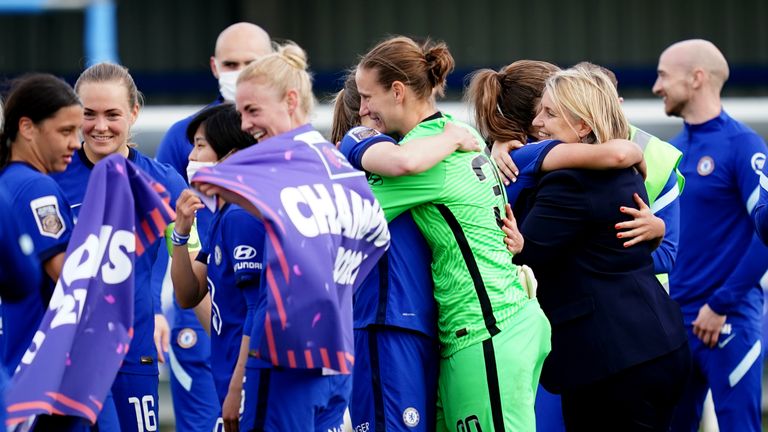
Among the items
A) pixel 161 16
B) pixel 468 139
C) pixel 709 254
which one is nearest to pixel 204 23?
pixel 161 16

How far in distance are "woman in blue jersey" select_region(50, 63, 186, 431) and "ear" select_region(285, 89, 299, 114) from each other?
103 cm

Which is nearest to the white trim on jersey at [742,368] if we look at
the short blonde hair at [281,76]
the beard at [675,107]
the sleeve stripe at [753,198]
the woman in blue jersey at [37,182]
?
the sleeve stripe at [753,198]

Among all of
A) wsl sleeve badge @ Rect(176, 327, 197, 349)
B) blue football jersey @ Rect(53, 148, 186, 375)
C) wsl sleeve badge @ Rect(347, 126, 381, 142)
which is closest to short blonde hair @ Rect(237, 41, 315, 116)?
wsl sleeve badge @ Rect(347, 126, 381, 142)

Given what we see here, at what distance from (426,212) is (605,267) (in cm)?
65

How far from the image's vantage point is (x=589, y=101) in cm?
449

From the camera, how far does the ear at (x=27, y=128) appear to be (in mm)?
3988

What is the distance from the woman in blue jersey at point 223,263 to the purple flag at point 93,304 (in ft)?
0.67

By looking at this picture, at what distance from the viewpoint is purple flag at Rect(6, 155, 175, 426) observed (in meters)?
3.71

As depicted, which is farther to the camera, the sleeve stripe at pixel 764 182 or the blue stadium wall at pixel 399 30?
the blue stadium wall at pixel 399 30

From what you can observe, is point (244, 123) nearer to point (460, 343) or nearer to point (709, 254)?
point (460, 343)

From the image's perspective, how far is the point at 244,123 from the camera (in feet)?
13.1

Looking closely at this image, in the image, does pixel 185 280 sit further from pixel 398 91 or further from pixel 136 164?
pixel 398 91

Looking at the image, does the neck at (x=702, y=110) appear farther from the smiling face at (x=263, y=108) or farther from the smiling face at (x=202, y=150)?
the smiling face at (x=263, y=108)

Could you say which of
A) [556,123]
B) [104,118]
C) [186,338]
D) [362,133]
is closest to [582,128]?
[556,123]
